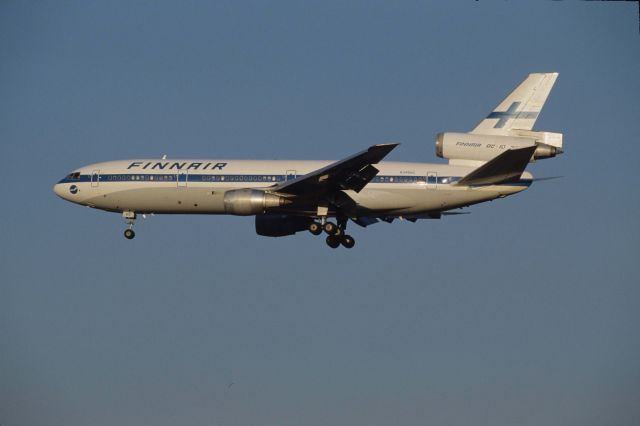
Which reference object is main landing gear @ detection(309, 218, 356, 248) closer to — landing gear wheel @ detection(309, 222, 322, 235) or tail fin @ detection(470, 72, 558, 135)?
landing gear wheel @ detection(309, 222, 322, 235)

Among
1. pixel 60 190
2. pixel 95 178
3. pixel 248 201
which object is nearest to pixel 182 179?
pixel 248 201

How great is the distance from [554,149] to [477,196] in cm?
430

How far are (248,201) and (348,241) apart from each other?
21.6ft

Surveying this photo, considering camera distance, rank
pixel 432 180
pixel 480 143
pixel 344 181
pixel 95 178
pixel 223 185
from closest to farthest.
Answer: pixel 344 181
pixel 432 180
pixel 480 143
pixel 223 185
pixel 95 178

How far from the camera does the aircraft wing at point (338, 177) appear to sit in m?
44.8

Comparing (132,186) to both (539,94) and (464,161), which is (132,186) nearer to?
(464,161)

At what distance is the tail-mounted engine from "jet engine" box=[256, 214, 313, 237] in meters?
8.91

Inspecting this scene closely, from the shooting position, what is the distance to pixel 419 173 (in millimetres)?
48031

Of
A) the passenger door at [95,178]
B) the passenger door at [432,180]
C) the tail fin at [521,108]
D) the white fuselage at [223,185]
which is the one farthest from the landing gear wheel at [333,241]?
the passenger door at [95,178]

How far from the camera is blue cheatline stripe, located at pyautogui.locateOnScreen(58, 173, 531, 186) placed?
47656 millimetres

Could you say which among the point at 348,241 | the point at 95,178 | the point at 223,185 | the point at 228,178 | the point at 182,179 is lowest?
the point at 348,241

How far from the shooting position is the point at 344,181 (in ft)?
154

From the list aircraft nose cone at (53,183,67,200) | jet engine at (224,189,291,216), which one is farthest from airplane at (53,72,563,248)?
aircraft nose cone at (53,183,67,200)

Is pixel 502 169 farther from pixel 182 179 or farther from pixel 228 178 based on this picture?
pixel 182 179
